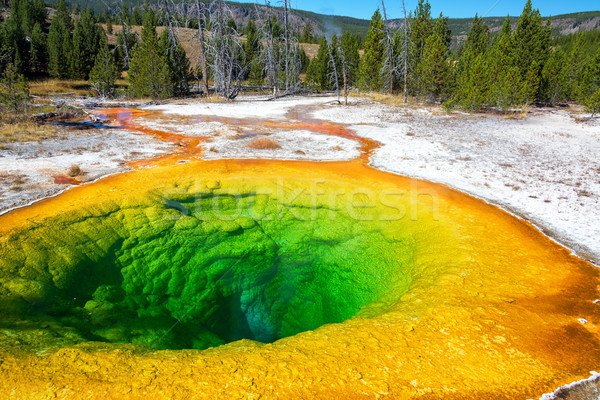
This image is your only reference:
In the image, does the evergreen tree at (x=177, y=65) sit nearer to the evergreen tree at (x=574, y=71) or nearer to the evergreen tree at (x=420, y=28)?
the evergreen tree at (x=420, y=28)

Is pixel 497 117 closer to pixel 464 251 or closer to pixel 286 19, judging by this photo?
pixel 464 251

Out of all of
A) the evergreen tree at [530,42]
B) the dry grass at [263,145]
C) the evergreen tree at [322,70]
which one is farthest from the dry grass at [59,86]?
the evergreen tree at [530,42]

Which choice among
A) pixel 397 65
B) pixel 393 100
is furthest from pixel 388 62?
pixel 393 100

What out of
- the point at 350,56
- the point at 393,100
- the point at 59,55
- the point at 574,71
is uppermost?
the point at 59,55

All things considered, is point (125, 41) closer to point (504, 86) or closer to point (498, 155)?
point (504, 86)

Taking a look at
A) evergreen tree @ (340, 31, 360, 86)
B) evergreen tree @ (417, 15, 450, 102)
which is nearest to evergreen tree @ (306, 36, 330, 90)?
evergreen tree @ (340, 31, 360, 86)

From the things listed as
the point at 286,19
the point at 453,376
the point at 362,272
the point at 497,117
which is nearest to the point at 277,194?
the point at 362,272
